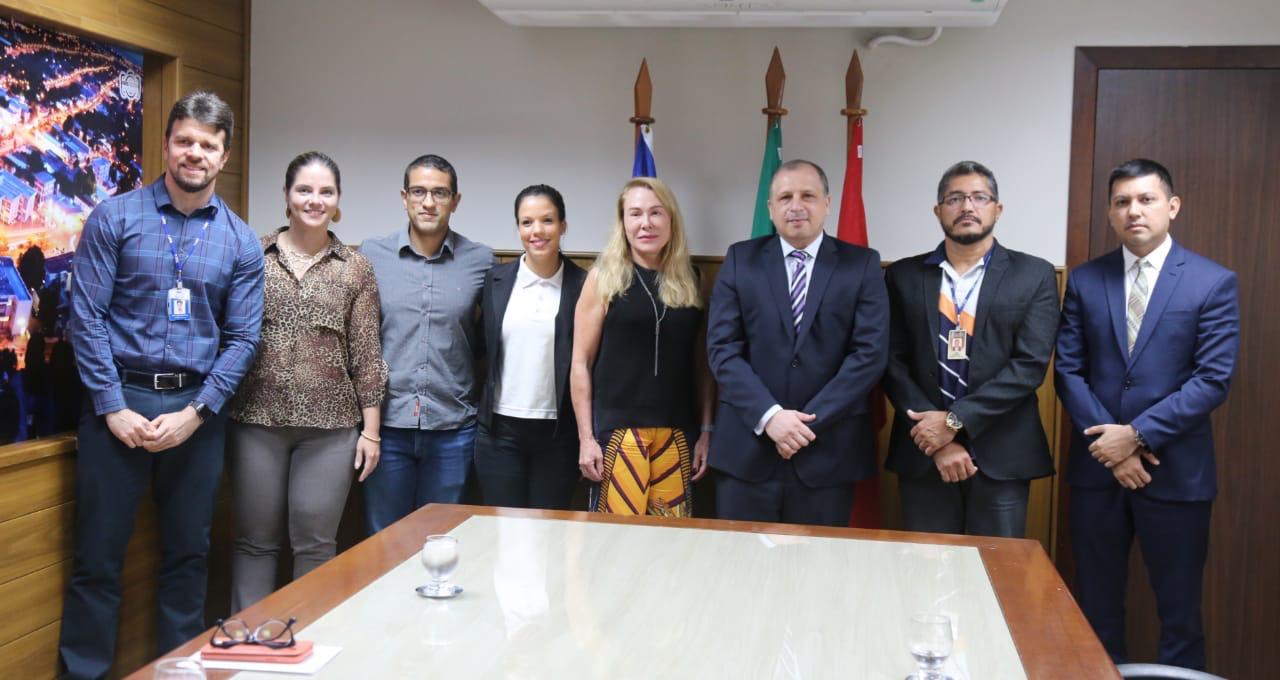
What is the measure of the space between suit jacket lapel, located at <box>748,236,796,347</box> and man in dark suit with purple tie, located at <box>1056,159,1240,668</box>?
2.93 feet

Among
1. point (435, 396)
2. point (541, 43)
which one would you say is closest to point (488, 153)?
point (541, 43)

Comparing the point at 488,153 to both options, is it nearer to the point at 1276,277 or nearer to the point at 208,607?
the point at 208,607

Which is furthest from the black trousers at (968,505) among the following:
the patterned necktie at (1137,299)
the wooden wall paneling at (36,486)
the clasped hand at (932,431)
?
the wooden wall paneling at (36,486)

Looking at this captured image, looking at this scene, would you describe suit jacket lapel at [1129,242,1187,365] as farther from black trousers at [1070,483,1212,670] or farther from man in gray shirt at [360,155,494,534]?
man in gray shirt at [360,155,494,534]

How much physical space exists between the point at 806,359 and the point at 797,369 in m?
0.04

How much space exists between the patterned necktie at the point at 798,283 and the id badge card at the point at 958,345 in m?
0.48

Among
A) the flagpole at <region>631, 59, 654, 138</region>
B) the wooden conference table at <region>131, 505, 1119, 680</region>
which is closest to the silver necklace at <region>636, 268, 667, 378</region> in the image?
the flagpole at <region>631, 59, 654, 138</region>

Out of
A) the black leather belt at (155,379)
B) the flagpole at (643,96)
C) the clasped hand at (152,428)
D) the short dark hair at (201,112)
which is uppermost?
the flagpole at (643,96)

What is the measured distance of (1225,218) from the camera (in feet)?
12.9

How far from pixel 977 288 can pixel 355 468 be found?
2169mm

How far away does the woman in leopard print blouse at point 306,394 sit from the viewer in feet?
11.3

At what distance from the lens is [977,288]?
3.38 meters

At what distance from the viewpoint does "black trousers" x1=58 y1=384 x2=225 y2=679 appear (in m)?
3.18

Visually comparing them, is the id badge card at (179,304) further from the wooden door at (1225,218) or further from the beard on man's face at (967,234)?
the wooden door at (1225,218)
